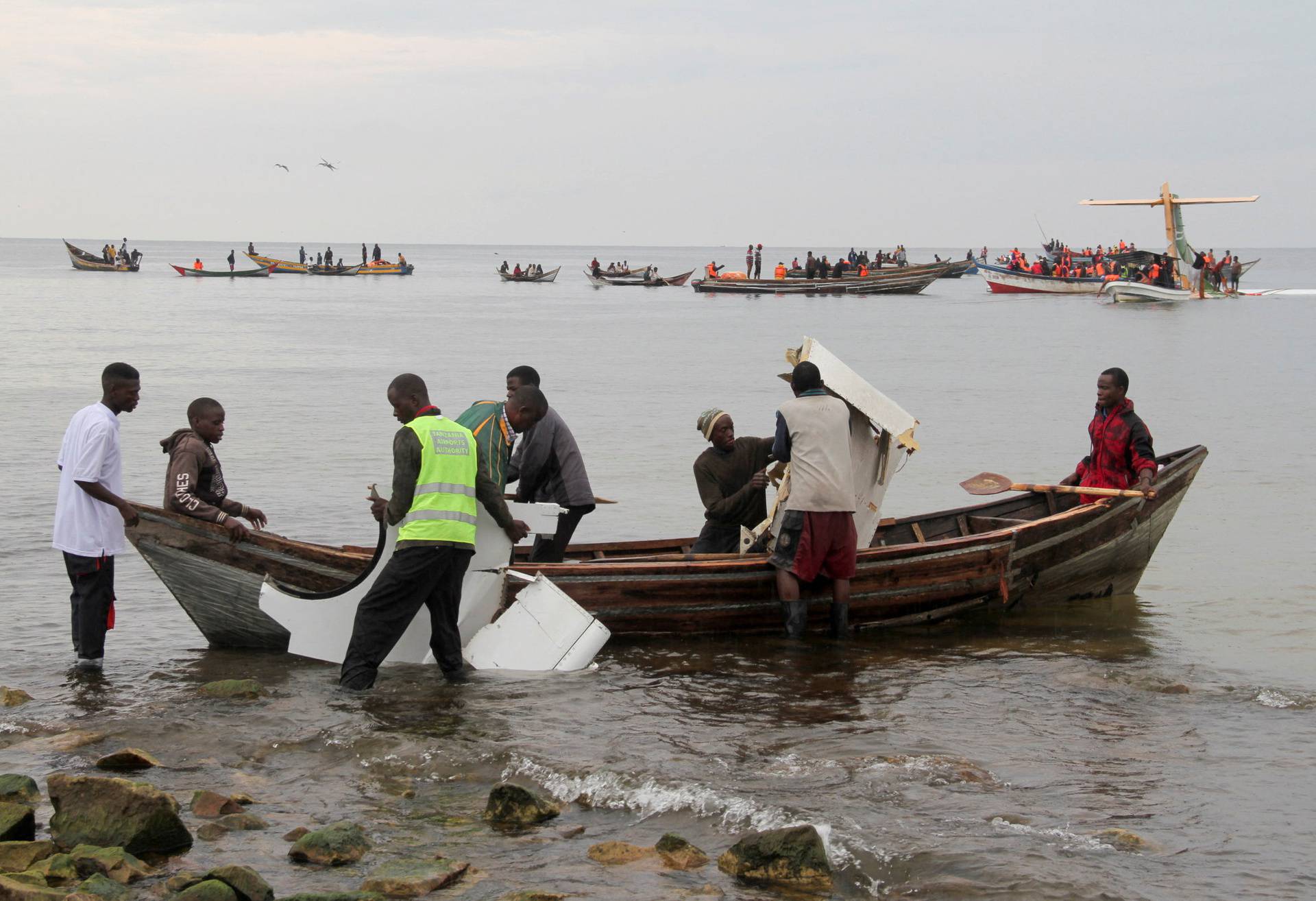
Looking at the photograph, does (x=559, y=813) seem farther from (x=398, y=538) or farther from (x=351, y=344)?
(x=351, y=344)

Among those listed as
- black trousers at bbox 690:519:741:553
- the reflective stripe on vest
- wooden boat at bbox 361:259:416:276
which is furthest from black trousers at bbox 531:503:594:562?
wooden boat at bbox 361:259:416:276

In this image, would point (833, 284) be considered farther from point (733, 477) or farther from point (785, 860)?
point (785, 860)

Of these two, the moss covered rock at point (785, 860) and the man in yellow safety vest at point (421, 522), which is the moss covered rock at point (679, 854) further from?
the man in yellow safety vest at point (421, 522)

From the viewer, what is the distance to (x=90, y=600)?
22.7ft

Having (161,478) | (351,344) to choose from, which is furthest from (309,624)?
(351,344)

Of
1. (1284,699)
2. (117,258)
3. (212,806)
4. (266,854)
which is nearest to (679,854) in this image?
(266,854)

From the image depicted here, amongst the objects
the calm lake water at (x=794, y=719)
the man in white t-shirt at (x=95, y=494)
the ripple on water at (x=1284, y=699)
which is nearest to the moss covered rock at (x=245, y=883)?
the calm lake water at (x=794, y=719)

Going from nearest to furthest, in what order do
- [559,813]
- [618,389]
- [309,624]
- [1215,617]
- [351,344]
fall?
[559,813]
[309,624]
[1215,617]
[618,389]
[351,344]

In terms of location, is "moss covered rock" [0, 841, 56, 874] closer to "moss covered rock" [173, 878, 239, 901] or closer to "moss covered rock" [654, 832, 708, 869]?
"moss covered rock" [173, 878, 239, 901]

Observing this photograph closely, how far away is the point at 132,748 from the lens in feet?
19.8

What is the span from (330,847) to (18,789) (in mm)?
1439

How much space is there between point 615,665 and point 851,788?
7.71 feet

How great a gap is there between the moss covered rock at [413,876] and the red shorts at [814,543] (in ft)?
11.5

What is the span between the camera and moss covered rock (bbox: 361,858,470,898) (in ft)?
15.0
